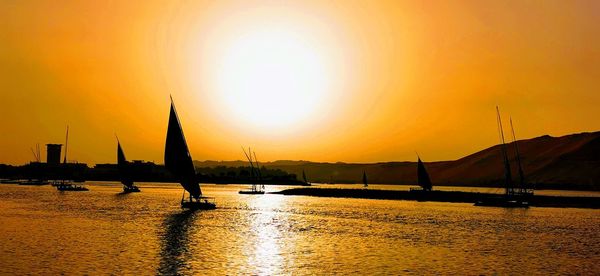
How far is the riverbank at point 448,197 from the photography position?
129 metres

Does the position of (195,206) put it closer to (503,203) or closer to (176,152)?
(176,152)

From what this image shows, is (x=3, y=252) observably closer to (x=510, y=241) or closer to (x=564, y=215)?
(x=510, y=241)

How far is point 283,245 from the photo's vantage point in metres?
55.2

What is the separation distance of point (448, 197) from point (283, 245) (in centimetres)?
10383

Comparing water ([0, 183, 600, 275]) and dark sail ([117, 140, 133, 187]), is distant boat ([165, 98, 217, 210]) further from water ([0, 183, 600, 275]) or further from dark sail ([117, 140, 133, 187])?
dark sail ([117, 140, 133, 187])

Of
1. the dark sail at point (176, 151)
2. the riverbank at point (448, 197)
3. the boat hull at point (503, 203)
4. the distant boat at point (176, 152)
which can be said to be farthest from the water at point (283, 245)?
the riverbank at point (448, 197)

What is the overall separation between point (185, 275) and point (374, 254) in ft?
61.1

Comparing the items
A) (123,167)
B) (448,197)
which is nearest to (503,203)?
(448,197)

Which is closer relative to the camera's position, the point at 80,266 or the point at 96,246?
the point at 80,266

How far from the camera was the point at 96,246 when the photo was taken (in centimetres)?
5084

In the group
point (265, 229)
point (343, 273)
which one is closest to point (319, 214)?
point (265, 229)

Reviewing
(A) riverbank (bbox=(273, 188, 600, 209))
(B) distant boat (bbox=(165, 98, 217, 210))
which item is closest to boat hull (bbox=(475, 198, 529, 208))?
(A) riverbank (bbox=(273, 188, 600, 209))

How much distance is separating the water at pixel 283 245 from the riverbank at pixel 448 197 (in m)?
42.0

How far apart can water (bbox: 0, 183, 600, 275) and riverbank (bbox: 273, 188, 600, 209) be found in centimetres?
4199
